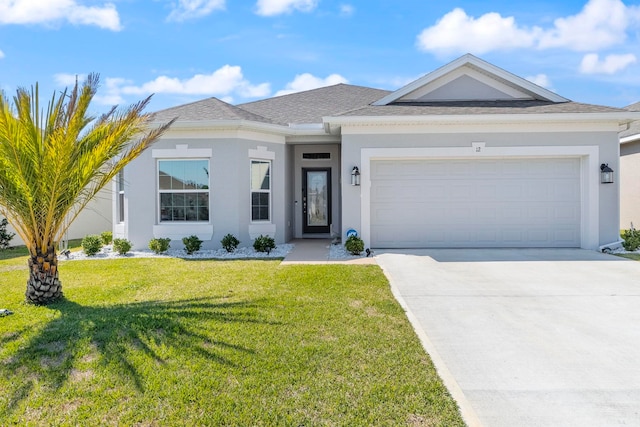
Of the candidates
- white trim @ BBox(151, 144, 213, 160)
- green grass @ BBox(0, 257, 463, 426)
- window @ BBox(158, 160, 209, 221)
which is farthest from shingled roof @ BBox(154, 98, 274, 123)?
green grass @ BBox(0, 257, 463, 426)

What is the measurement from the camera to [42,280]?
5.16 meters

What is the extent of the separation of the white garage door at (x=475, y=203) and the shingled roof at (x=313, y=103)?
342 cm

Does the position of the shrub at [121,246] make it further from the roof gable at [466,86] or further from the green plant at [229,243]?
the roof gable at [466,86]

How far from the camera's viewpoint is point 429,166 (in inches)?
393

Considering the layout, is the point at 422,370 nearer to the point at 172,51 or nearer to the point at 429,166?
the point at 429,166

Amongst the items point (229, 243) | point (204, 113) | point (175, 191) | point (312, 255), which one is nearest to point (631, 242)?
point (312, 255)

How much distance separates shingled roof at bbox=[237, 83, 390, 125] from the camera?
12328 millimetres

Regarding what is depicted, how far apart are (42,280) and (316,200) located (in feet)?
28.3

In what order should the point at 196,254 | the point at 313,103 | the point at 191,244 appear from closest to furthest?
1. the point at 191,244
2. the point at 196,254
3. the point at 313,103

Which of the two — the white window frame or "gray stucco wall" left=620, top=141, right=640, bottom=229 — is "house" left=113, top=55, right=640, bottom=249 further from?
"gray stucco wall" left=620, top=141, right=640, bottom=229

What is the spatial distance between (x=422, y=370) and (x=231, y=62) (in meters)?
12.4

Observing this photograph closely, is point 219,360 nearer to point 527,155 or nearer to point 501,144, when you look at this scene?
point 501,144

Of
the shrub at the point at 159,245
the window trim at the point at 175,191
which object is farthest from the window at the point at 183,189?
the shrub at the point at 159,245

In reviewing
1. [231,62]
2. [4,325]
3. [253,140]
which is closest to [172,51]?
[231,62]
